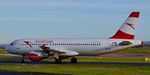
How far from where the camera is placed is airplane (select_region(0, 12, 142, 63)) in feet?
177

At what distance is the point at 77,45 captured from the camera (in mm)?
56219

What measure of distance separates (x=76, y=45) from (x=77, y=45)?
0.51ft

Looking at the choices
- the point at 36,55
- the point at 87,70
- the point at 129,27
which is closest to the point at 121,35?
the point at 129,27

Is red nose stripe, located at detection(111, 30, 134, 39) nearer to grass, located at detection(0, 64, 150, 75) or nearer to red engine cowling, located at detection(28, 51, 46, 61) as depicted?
red engine cowling, located at detection(28, 51, 46, 61)

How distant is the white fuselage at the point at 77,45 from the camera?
5412cm

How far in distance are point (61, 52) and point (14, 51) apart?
8.27 meters

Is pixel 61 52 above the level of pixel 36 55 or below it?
above

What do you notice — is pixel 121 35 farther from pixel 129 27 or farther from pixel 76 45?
pixel 76 45

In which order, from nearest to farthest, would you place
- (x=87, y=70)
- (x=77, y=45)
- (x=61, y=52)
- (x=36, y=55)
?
(x=87, y=70) → (x=36, y=55) → (x=61, y=52) → (x=77, y=45)

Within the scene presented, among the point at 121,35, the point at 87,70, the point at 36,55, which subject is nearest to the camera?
the point at 87,70

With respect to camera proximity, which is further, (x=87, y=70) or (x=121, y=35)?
(x=121, y=35)

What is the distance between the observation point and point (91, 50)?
182 ft

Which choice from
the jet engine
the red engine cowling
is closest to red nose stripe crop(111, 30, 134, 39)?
the jet engine

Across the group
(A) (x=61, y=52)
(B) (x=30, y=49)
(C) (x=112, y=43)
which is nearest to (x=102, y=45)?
(C) (x=112, y=43)
